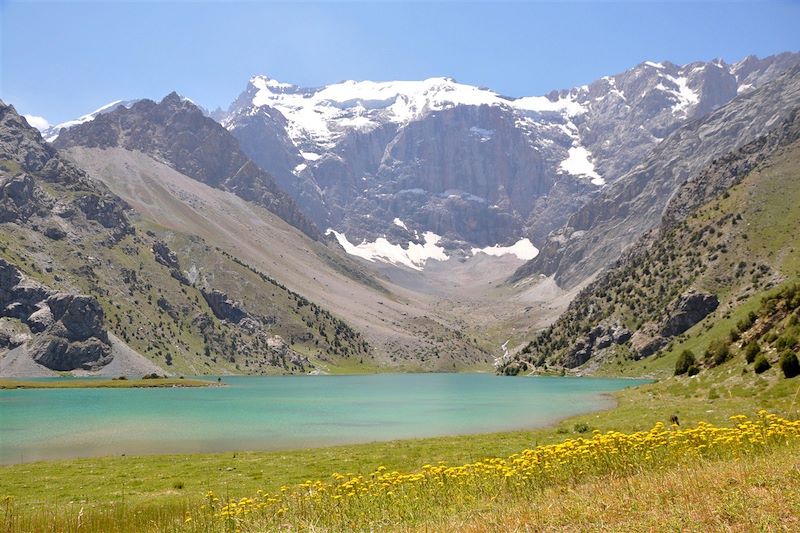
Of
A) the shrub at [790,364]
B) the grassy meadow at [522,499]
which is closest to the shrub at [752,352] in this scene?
the shrub at [790,364]

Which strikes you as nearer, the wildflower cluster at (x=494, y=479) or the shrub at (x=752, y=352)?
the wildflower cluster at (x=494, y=479)

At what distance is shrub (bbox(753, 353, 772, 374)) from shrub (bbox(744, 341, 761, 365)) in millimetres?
2640

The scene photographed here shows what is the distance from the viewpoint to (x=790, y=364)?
42156 mm

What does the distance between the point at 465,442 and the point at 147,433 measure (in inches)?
1243

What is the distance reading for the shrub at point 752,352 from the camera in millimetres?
49938

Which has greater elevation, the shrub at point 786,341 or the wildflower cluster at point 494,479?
the shrub at point 786,341

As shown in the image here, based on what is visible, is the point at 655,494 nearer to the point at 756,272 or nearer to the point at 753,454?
the point at 753,454

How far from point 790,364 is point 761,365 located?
432 cm

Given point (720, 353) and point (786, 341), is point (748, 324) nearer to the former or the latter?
point (720, 353)

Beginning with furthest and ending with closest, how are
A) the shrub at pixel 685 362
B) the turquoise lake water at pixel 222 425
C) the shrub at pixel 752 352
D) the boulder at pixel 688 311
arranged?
the boulder at pixel 688 311
the shrub at pixel 685 362
the shrub at pixel 752 352
the turquoise lake water at pixel 222 425

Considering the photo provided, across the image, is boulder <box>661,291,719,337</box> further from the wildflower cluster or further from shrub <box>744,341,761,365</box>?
the wildflower cluster

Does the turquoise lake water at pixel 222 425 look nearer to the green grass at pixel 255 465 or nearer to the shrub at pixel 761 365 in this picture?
the green grass at pixel 255 465

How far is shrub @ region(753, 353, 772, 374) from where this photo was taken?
46.2 meters

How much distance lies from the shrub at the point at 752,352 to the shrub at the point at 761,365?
104 inches
